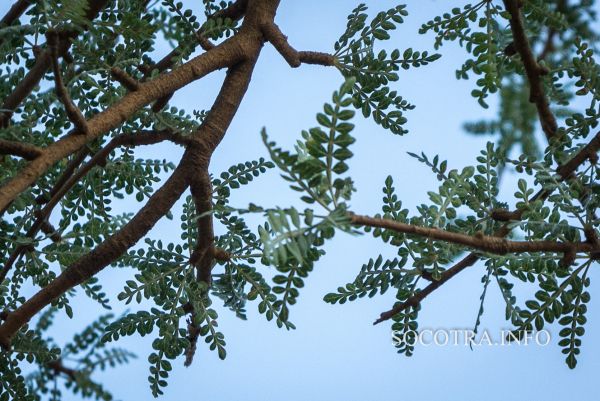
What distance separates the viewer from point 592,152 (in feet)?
3.05

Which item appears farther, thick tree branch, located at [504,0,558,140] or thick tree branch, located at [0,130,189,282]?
thick tree branch, located at [0,130,189,282]

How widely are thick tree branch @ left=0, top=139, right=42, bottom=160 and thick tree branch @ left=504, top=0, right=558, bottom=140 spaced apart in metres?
0.49

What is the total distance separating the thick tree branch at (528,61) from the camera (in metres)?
0.84

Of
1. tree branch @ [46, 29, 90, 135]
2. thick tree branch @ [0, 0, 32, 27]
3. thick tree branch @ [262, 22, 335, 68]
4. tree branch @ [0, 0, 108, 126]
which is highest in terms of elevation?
thick tree branch @ [262, 22, 335, 68]

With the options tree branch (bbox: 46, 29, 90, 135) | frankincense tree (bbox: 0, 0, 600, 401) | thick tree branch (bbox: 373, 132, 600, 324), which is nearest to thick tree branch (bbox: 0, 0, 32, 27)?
frankincense tree (bbox: 0, 0, 600, 401)

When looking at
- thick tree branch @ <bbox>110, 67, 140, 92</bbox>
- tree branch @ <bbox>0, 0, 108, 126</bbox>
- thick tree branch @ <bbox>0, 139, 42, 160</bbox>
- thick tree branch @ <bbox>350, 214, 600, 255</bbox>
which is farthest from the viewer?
tree branch @ <bbox>0, 0, 108, 126</bbox>

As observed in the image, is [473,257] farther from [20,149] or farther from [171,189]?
[20,149]

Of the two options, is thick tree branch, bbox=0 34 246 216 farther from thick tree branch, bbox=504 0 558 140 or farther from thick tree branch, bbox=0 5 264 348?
thick tree branch, bbox=504 0 558 140

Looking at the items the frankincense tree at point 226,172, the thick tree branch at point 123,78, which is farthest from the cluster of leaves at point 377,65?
the thick tree branch at point 123,78

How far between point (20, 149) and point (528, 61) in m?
0.53

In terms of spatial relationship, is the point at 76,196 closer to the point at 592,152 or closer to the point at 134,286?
the point at 134,286

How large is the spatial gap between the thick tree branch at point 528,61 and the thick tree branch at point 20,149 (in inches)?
19.3

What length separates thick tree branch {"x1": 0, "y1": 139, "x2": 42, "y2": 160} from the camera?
73cm

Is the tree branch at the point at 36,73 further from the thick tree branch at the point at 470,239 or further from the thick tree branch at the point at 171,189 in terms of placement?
the thick tree branch at the point at 470,239
